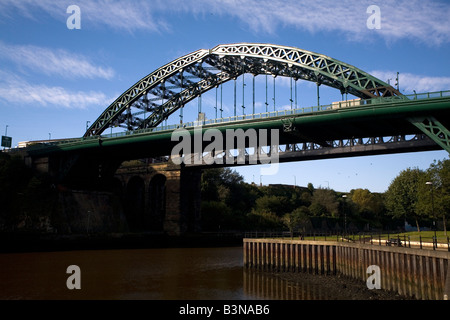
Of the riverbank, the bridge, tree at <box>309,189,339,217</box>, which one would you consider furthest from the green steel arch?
tree at <box>309,189,339,217</box>

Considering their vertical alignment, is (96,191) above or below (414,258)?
above

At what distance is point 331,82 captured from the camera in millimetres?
54719

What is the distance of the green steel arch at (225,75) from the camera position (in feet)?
170

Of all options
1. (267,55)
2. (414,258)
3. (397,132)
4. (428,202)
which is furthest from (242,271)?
(428,202)

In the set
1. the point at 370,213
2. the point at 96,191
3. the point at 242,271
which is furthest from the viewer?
the point at 370,213

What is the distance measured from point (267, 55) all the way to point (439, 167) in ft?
107

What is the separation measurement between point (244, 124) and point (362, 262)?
92.8 ft

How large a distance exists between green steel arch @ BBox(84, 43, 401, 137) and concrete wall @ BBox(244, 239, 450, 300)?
2300 centimetres

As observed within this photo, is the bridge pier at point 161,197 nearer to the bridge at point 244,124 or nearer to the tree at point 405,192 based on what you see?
the bridge at point 244,124

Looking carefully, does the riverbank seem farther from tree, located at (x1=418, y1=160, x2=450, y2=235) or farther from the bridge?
tree, located at (x1=418, y1=160, x2=450, y2=235)

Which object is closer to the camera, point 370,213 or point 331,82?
point 331,82

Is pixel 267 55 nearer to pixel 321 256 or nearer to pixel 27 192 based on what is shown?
pixel 321 256

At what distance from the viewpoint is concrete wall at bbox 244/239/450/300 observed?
19.8 meters

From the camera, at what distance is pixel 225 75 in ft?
229
